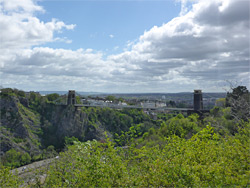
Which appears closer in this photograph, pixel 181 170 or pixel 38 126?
pixel 181 170

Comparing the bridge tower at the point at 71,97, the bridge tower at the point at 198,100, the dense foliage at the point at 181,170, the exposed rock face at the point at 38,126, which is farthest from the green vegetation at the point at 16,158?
the dense foliage at the point at 181,170

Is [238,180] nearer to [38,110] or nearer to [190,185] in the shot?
[190,185]

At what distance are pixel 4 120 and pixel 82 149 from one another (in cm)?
4113

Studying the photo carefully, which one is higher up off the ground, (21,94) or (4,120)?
→ (21,94)

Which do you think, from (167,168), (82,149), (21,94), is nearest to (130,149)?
A: (82,149)

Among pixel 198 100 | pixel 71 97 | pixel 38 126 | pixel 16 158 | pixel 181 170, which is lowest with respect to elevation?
pixel 16 158

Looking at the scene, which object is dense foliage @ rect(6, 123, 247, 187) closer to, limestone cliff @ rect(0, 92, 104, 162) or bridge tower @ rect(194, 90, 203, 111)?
bridge tower @ rect(194, 90, 203, 111)

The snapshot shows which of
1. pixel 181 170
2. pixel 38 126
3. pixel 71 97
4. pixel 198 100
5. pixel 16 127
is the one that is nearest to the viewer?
pixel 181 170

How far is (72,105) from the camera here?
144 ft

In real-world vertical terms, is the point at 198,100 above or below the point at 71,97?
below

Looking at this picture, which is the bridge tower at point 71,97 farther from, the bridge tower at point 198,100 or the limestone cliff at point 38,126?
the bridge tower at point 198,100

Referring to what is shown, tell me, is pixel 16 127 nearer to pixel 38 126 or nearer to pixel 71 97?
pixel 38 126

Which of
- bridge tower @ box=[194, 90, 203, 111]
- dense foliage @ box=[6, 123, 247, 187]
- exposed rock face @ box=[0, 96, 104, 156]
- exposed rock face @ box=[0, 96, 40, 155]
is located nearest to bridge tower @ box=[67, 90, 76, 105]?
exposed rock face @ box=[0, 96, 104, 156]

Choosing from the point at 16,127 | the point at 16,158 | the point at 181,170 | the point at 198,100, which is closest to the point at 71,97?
the point at 16,127
